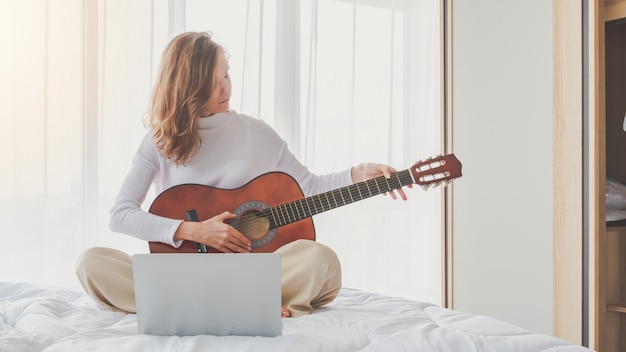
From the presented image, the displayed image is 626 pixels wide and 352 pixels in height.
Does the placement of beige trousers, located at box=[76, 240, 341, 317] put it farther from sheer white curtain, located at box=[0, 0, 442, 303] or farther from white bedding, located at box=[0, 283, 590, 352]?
sheer white curtain, located at box=[0, 0, 442, 303]

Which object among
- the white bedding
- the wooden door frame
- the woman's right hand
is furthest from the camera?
the wooden door frame

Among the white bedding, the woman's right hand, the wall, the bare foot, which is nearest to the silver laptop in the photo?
the white bedding

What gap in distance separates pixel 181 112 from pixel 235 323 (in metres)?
0.79

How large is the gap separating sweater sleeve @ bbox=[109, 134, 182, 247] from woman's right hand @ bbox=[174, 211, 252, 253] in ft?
0.09

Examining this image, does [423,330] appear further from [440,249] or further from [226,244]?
[440,249]

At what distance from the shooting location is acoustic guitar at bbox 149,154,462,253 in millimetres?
1666

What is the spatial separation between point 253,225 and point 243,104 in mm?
1051

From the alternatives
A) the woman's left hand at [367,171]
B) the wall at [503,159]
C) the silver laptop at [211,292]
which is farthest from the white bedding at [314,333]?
the wall at [503,159]

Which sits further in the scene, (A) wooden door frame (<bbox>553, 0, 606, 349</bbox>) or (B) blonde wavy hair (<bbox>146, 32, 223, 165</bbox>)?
(A) wooden door frame (<bbox>553, 0, 606, 349</bbox>)

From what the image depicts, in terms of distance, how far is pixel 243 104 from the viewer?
2.65 m

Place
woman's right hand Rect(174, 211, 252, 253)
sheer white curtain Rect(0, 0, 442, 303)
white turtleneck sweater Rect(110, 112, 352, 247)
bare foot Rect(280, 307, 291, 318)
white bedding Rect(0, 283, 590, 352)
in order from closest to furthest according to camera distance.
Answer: white bedding Rect(0, 283, 590, 352)
bare foot Rect(280, 307, 291, 318)
woman's right hand Rect(174, 211, 252, 253)
white turtleneck sweater Rect(110, 112, 352, 247)
sheer white curtain Rect(0, 0, 442, 303)

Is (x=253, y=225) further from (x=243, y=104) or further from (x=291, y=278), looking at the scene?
(x=243, y=104)

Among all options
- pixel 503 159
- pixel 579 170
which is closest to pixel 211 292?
pixel 579 170

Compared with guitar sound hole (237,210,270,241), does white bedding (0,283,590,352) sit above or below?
below
